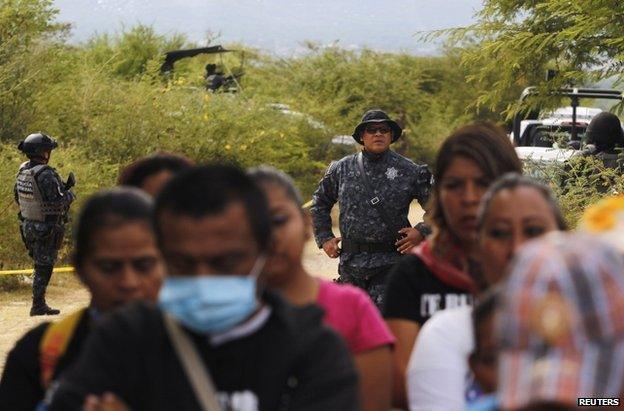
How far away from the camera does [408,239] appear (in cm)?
800

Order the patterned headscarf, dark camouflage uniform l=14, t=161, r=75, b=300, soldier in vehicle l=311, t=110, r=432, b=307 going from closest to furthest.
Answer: the patterned headscarf < soldier in vehicle l=311, t=110, r=432, b=307 < dark camouflage uniform l=14, t=161, r=75, b=300

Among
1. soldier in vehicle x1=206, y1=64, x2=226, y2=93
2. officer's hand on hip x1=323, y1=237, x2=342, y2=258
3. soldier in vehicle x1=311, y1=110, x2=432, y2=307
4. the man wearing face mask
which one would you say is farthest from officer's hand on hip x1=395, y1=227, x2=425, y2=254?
soldier in vehicle x1=206, y1=64, x2=226, y2=93

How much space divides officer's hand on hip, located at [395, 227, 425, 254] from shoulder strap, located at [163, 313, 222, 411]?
535 cm

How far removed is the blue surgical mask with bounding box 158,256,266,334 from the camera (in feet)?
7.86

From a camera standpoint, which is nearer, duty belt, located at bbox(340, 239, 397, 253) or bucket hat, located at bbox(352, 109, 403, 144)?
duty belt, located at bbox(340, 239, 397, 253)

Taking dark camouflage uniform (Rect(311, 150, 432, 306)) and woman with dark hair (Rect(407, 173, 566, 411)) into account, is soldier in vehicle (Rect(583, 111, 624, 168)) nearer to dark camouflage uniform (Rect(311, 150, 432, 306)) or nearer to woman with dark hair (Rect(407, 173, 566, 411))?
dark camouflage uniform (Rect(311, 150, 432, 306))

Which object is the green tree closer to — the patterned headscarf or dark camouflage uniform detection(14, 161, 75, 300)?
dark camouflage uniform detection(14, 161, 75, 300)

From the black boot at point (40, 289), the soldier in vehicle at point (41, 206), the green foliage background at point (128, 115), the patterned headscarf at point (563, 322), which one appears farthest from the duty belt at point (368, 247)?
the green foliage background at point (128, 115)

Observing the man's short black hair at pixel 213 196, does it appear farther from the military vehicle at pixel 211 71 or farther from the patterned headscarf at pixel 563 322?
the military vehicle at pixel 211 71

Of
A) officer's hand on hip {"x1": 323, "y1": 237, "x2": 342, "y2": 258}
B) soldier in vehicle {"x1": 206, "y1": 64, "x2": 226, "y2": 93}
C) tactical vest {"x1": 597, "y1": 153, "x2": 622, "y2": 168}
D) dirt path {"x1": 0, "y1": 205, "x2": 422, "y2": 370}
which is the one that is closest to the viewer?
officer's hand on hip {"x1": 323, "y1": 237, "x2": 342, "y2": 258}

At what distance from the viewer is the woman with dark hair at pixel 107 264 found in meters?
3.14

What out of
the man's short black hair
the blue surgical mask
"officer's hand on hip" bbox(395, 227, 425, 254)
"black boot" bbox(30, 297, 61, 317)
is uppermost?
the man's short black hair

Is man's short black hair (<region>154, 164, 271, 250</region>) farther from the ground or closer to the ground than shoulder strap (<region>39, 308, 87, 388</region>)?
farther from the ground

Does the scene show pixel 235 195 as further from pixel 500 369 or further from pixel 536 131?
pixel 536 131
